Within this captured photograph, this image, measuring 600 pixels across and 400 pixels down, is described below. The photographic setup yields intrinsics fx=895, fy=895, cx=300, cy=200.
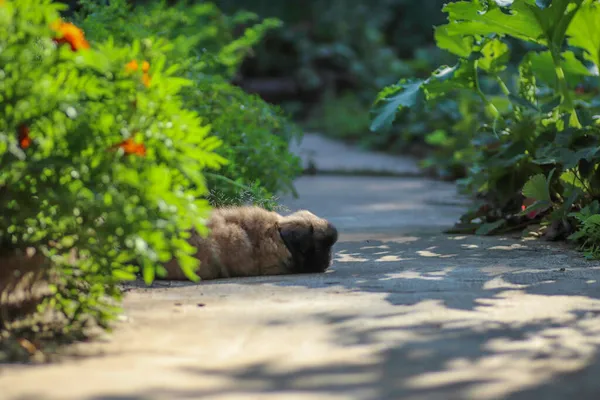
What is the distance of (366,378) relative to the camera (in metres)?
2.18

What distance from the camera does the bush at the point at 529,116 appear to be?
4.51 m

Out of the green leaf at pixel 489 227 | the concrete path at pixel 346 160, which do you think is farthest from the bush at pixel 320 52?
the green leaf at pixel 489 227

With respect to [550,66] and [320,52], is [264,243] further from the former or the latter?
[320,52]

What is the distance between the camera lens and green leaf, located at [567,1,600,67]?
15.0 ft

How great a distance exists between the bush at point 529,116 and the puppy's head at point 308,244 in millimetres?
1037

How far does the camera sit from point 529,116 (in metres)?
5.00

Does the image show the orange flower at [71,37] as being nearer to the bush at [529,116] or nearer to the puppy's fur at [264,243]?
the puppy's fur at [264,243]

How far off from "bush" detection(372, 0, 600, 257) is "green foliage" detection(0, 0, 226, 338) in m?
2.26

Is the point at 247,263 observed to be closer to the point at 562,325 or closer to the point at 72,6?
the point at 562,325

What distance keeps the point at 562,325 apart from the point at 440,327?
386 mm

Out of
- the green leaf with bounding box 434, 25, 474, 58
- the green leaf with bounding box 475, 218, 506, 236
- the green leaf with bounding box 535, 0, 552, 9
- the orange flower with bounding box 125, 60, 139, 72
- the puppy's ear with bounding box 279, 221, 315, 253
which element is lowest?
the green leaf with bounding box 475, 218, 506, 236

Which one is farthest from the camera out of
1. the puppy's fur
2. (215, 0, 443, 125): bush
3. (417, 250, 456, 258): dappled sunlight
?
(215, 0, 443, 125): bush

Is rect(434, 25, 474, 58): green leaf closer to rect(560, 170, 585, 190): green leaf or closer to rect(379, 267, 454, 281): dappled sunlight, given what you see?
rect(560, 170, 585, 190): green leaf

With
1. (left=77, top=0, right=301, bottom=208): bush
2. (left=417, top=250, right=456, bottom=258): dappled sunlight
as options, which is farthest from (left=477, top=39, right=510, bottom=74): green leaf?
(left=77, top=0, right=301, bottom=208): bush
